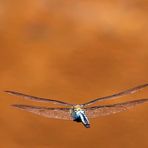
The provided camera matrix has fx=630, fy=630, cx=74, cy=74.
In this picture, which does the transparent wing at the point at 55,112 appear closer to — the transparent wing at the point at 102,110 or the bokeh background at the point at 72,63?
the transparent wing at the point at 102,110

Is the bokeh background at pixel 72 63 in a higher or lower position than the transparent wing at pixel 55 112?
higher

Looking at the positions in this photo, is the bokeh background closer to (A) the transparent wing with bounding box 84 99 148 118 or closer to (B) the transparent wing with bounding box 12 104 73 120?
(A) the transparent wing with bounding box 84 99 148 118

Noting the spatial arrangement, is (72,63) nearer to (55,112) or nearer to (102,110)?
(102,110)

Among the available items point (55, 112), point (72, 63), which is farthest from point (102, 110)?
point (72, 63)

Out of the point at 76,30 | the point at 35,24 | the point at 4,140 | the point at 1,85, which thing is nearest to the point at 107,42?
the point at 76,30

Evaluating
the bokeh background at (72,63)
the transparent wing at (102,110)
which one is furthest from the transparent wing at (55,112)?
the bokeh background at (72,63)

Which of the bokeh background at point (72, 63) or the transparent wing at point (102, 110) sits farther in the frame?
the bokeh background at point (72, 63)

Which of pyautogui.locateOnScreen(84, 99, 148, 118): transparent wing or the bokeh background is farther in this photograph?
the bokeh background

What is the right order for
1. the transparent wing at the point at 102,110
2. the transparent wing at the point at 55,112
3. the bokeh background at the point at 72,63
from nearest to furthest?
1. the transparent wing at the point at 55,112
2. the transparent wing at the point at 102,110
3. the bokeh background at the point at 72,63

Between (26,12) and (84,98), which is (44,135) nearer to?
(84,98)

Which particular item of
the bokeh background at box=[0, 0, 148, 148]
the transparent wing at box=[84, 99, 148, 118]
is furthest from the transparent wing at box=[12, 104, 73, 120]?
the bokeh background at box=[0, 0, 148, 148]
